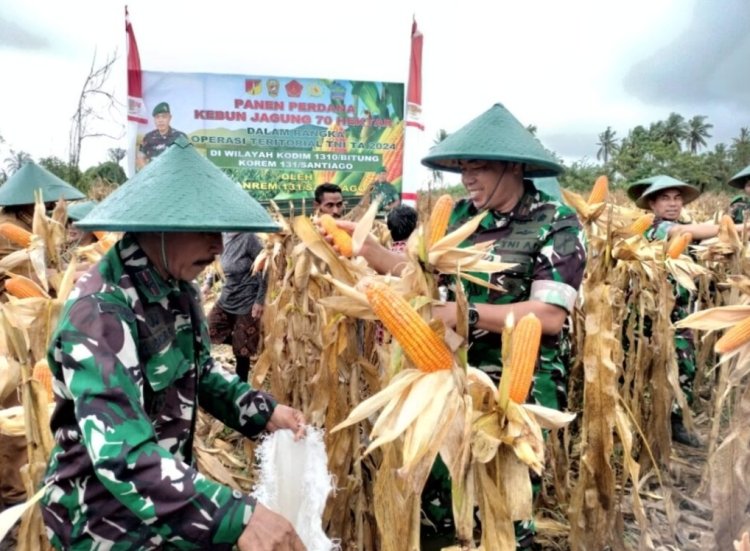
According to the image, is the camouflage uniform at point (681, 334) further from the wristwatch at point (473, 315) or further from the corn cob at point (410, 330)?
the corn cob at point (410, 330)

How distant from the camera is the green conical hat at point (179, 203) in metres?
1.22

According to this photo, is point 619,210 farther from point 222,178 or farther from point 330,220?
point 222,178

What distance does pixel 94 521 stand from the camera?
127cm

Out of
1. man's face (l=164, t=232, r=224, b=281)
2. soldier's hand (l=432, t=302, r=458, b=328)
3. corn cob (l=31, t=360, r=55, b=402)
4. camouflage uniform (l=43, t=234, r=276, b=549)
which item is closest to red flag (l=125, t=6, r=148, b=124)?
corn cob (l=31, t=360, r=55, b=402)

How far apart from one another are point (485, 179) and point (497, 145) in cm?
13

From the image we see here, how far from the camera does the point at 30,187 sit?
3.61 meters

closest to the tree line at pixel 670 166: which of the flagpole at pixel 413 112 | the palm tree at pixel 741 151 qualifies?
the palm tree at pixel 741 151

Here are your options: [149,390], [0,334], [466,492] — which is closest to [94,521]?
[149,390]

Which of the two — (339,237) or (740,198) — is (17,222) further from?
(740,198)

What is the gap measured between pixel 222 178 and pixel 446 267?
1.84ft

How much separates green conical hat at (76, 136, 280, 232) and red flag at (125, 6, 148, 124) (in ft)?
18.0

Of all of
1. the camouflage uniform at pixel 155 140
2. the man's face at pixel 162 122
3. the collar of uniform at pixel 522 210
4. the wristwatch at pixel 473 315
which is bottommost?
the wristwatch at pixel 473 315

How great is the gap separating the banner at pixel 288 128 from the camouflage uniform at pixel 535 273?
4611 mm

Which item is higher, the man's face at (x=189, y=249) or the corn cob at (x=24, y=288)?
the man's face at (x=189, y=249)
